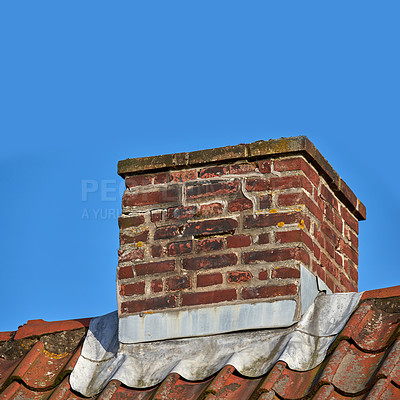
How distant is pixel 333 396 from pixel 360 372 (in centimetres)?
20

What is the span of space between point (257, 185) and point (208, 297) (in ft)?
2.16

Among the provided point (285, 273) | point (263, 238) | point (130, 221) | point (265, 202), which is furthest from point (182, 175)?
point (285, 273)

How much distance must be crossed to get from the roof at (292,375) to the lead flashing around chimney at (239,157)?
83 cm

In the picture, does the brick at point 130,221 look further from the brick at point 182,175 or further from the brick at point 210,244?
the brick at point 210,244

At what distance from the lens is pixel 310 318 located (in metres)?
4.18

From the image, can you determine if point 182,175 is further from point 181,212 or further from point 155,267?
point 155,267

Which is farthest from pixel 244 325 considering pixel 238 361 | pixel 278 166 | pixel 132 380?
pixel 278 166

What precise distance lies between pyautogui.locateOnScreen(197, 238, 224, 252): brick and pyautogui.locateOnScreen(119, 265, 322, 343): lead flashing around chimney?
0.32m

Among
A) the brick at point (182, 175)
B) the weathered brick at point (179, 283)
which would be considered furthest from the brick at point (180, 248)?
the brick at point (182, 175)

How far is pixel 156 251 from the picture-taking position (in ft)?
14.8

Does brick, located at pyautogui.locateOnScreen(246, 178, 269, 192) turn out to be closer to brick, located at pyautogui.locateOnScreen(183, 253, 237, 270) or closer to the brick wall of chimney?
the brick wall of chimney

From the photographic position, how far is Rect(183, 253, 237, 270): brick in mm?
4340

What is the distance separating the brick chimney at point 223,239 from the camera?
424cm

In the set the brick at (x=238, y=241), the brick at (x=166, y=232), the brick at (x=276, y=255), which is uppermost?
the brick at (x=166, y=232)
